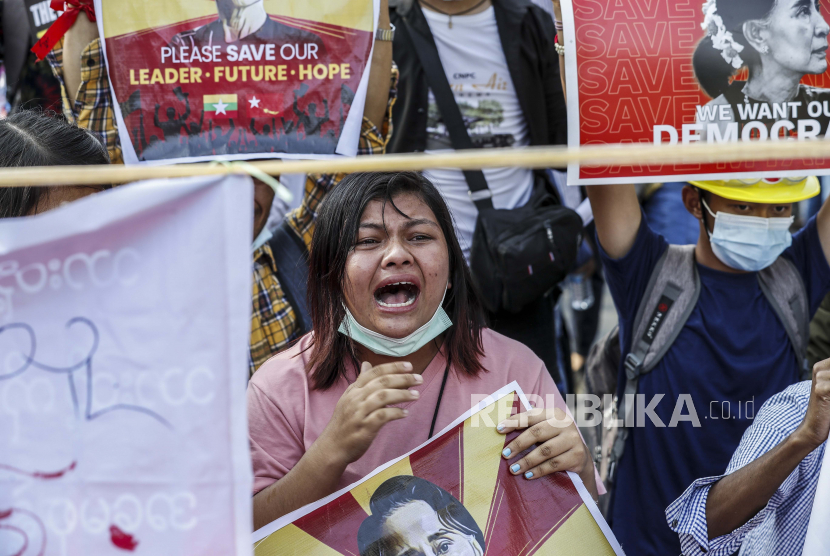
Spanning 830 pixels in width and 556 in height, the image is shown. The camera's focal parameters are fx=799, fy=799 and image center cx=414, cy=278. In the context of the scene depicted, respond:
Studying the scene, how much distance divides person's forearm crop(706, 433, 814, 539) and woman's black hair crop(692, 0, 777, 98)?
0.93 meters

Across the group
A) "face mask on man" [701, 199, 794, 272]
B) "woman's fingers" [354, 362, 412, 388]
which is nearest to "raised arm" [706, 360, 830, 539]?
"woman's fingers" [354, 362, 412, 388]

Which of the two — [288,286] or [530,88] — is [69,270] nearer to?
[288,286]

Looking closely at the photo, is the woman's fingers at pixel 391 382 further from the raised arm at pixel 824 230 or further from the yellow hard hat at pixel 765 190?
the raised arm at pixel 824 230

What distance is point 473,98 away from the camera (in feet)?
9.98

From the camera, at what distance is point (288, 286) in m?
2.74

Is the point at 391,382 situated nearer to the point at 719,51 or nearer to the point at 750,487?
the point at 750,487

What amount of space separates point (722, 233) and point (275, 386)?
5.30 feet

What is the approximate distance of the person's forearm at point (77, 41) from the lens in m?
2.42

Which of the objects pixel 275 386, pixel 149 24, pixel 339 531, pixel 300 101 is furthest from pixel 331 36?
pixel 339 531

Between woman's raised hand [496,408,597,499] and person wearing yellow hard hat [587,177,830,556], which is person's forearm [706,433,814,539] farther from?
person wearing yellow hard hat [587,177,830,556]

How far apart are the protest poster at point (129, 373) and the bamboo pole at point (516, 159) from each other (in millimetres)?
65

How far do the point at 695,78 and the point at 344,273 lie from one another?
1068 mm

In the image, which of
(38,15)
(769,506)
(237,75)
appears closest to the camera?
(769,506)

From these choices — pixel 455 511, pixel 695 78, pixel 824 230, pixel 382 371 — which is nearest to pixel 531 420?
pixel 455 511
